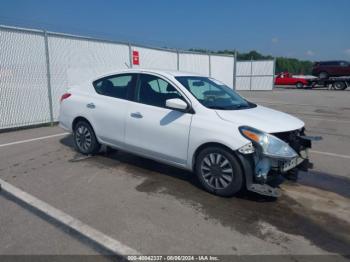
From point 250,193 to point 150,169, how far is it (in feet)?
5.68

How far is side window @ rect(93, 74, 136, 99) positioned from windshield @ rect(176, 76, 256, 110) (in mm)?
890

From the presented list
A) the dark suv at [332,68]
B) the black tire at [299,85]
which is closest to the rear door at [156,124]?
the dark suv at [332,68]

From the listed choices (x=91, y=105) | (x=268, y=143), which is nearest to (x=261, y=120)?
(x=268, y=143)

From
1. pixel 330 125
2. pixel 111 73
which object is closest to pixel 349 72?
A: pixel 330 125

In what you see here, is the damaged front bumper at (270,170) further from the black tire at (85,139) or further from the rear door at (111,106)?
the black tire at (85,139)

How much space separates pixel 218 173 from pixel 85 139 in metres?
2.85

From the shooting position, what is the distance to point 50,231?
320 centimetres

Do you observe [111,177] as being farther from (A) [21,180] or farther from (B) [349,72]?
(B) [349,72]

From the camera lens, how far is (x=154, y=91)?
4.85 m

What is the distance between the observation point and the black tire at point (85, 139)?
5688 millimetres

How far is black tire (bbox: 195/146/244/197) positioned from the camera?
3.93 metres

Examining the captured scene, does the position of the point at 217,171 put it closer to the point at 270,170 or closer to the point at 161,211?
the point at 270,170

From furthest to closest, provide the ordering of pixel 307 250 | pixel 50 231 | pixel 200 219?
1. pixel 200 219
2. pixel 50 231
3. pixel 307 250

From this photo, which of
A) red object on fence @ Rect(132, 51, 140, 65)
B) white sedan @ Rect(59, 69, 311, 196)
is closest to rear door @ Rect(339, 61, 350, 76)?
red object on fence @ Rect(132, 51, 140, 65)
